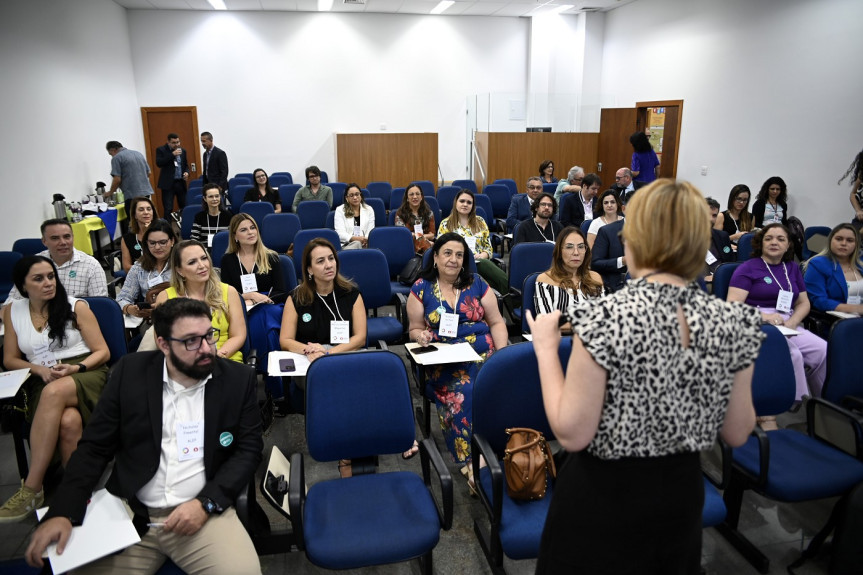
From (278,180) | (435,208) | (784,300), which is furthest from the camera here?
(278,180)

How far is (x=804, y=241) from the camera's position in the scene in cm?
575

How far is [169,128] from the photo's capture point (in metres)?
10.9

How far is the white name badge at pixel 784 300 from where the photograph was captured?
3.51 meters

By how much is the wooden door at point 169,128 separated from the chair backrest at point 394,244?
7879 mm

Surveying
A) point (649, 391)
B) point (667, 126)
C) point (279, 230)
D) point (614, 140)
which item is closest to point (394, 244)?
point (279, 230)

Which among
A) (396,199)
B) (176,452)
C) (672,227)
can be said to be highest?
(672,227)

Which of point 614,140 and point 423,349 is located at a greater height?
point 614,140

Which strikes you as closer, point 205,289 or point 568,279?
point 205,289

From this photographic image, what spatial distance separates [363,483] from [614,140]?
1055 cm

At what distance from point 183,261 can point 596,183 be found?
189 inches

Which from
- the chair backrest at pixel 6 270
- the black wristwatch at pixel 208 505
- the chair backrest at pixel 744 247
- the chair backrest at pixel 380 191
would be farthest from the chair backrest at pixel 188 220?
the chair backrest at pixel 744 247

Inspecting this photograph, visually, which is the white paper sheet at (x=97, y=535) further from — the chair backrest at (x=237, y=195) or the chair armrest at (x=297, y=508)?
the chair backrest at (x=237, y=195)

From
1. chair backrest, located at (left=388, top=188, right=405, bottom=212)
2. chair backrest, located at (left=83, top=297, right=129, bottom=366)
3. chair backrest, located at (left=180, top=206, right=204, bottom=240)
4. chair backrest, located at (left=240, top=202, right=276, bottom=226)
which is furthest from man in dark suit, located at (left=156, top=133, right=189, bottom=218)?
chair backrest, located at (left=83, top=297, right=129, bottom=366)

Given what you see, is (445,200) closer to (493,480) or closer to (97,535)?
(493,480)
